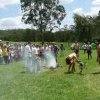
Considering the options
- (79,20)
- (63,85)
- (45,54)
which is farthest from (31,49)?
(79,20)

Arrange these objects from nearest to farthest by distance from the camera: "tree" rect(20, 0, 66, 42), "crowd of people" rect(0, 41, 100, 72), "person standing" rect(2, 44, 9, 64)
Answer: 1. "crowd of people" rect(0, 41, 100, 72)
2. "person standing" rect(2, 44, 9, 64)
3. "tree" rect(20, 0, 66, 42)

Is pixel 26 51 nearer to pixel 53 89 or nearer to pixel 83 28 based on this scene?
pixel 53 89

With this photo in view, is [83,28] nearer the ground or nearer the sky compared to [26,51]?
nearer the sky

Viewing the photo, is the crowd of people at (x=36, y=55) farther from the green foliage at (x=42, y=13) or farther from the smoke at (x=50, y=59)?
the green foliage at (x=42, y=13)

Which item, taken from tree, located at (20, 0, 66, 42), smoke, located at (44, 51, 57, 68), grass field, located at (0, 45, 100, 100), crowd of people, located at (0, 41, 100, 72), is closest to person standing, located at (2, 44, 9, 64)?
crowd of people, located at (0, 41, 100, 72)

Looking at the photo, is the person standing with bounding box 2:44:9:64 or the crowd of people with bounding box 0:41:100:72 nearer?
the crowd of people with bounding box 0:41:100:72

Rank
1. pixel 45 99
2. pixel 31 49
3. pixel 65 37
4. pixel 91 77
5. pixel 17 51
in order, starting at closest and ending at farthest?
pixel 45 99 < pixel 91 77 < pixel 31 49 < pixel 17 51 < pixel 65 37

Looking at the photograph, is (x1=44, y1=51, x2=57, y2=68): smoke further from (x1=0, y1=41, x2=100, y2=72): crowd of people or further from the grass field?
the grass field

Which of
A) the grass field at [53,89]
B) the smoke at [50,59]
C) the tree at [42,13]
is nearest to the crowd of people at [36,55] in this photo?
the smoke at [50,59]

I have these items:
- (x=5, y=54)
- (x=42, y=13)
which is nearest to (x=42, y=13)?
(x=42, y=13)

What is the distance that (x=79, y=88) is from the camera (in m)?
17.9

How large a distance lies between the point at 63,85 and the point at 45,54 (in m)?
13.8

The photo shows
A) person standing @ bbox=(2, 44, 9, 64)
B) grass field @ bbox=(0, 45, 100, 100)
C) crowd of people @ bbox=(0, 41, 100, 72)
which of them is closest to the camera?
grass field @ bbox=(0, 45, 100, 100)

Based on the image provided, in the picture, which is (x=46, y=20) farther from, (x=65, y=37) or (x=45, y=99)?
(x=45, y=99)
